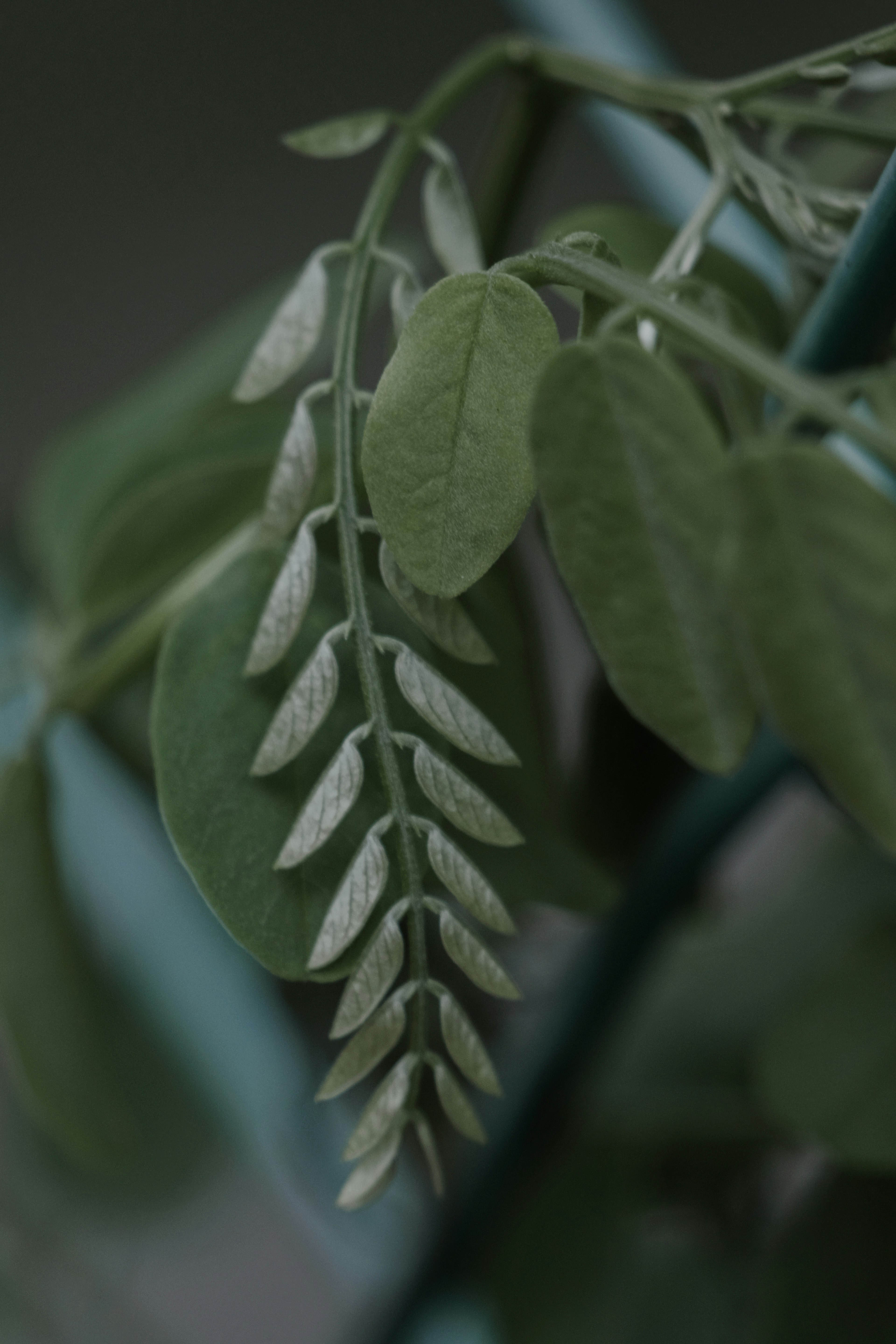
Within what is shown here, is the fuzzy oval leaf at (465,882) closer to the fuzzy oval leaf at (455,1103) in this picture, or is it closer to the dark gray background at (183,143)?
the fuzzy oval leaf at (455,1103)

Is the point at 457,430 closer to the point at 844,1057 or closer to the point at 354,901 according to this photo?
the point at 354,901

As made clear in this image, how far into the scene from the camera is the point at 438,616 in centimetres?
14

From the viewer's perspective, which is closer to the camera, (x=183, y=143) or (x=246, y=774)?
(x=246, y=774)

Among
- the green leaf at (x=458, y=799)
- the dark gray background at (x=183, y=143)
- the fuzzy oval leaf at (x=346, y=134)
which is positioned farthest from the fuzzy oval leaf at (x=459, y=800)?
the dark gray background at (x=183, y=143)

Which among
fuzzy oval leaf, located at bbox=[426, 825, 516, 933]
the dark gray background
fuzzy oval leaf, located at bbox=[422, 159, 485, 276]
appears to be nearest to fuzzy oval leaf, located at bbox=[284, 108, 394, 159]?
fuzzy oval leaf, located at bbox=[422, 159, 485, 276]

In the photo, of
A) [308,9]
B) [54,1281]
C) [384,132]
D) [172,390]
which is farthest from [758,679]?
[308,9]

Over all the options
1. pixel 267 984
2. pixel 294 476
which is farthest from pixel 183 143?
pixel 294 476

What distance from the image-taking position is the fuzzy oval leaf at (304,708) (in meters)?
0.14

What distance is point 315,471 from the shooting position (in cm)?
15

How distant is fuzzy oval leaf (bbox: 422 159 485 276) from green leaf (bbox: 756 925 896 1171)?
0.59 ft

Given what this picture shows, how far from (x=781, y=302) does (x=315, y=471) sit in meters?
0.12

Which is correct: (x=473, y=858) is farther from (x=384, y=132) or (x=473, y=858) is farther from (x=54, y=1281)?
(x=54, y=1281)

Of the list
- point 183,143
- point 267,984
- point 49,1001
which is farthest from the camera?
point 183,143

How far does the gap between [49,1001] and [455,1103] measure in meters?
0.12
